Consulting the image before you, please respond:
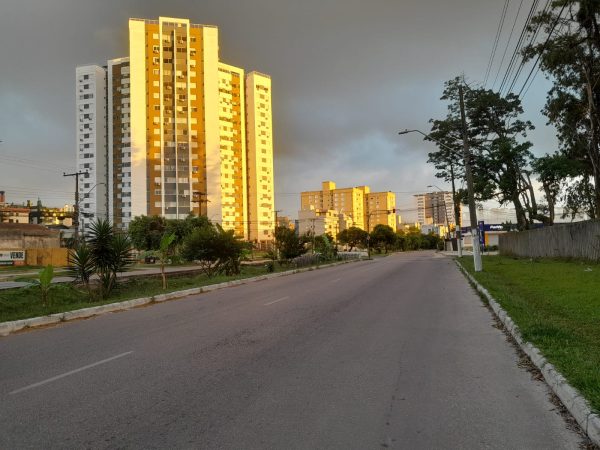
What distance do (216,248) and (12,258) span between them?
29.9 meters

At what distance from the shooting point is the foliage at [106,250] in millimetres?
17609

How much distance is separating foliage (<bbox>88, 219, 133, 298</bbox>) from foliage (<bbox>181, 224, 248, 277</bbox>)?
26.6 ft

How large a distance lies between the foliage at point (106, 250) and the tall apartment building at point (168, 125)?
9550 centimetres

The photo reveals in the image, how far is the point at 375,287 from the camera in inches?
773

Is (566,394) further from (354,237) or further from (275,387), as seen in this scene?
(354,237)

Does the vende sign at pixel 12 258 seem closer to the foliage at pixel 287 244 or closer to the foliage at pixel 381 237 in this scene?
the foliage at pixel 287 244

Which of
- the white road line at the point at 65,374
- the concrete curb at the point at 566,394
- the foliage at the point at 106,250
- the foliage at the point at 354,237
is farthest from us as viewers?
the foliage at the point at 354,237

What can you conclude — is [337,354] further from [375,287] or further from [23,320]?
[375,287]

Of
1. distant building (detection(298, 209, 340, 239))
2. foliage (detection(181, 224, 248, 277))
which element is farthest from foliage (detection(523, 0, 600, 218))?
distant building (detection(298, 209, 340, 239))

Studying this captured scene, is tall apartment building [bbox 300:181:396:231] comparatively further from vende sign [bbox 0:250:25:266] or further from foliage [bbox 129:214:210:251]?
vende sign [bbox 0:250:25:266]

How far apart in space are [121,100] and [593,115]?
11913 cm

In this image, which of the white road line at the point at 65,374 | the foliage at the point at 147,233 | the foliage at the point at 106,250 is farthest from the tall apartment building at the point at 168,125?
the white road line at the point at 65,374

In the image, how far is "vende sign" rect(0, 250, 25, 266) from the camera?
46312mm

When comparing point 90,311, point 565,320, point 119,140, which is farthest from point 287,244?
point 119,140
